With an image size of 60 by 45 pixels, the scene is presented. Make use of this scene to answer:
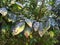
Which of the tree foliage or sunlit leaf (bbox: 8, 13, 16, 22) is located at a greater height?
sunlit leaf (bbox: 8, 13, 16, 22)

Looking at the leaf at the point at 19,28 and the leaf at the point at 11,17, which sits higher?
the leaf at the point at 11,17

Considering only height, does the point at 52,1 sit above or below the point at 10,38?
above

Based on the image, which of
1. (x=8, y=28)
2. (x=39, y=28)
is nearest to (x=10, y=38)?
(x=8, y=28)

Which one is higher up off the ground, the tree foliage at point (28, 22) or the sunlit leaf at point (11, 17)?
the sunlit leaf at point (11, 17)

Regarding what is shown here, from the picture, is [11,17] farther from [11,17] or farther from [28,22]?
[28,22]

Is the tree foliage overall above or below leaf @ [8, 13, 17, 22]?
below

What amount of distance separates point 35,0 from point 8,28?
479 millimetres

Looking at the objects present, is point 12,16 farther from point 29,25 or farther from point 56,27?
point 56,27

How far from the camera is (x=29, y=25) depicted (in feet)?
4.05

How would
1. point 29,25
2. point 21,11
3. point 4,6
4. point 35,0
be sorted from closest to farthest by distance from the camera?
point 29,25, point 4,6, point 21,11, point 35,0

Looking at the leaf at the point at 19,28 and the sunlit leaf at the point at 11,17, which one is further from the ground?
the sunlit leaf at the point at 11,17

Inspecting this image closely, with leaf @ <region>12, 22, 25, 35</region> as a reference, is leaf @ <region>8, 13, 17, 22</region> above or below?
above

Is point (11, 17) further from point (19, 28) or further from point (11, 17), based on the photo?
point (19, 28)

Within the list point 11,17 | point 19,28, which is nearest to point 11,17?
point 11,17
